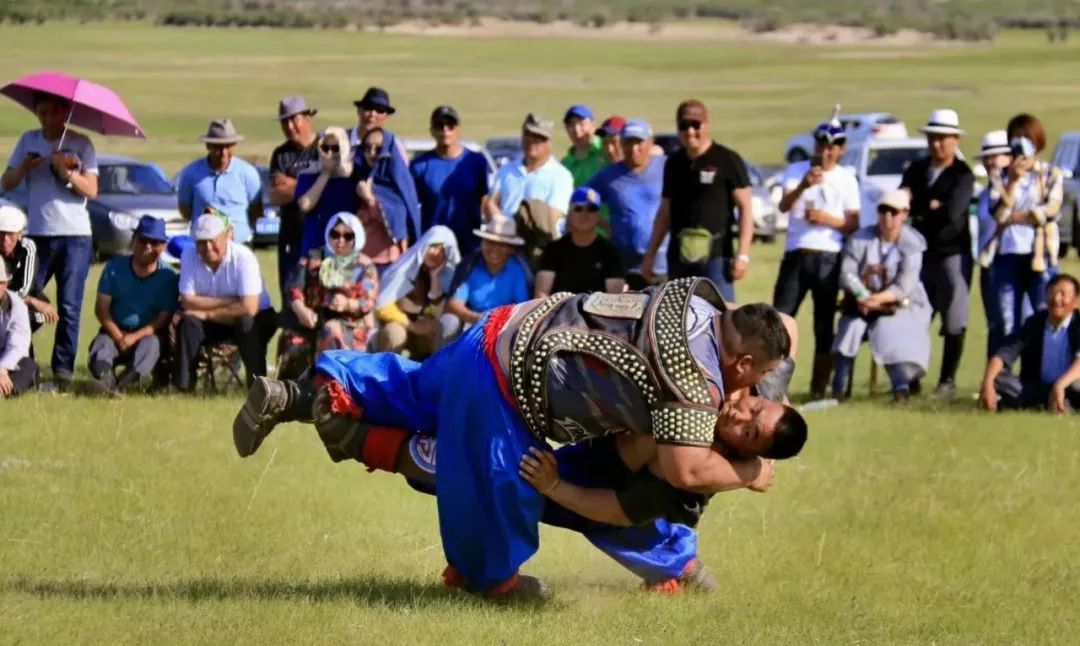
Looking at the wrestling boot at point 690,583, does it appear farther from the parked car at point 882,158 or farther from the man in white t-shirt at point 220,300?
the parked car at point 882,158

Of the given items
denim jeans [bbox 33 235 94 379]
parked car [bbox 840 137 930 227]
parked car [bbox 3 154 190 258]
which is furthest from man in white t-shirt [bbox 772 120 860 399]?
parked car [bbox 840 137 930 227]

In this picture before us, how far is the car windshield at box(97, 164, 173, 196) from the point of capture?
2694 centimetres

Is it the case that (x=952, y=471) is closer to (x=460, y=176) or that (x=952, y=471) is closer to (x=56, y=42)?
(x=460, y=176)

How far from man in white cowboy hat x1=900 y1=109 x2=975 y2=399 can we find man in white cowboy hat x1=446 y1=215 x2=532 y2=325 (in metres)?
3.33

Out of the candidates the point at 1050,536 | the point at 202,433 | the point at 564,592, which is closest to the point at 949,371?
the point at 1050,536

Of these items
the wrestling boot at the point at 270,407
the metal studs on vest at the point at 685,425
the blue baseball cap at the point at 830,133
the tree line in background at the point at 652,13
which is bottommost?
the tree line in background at the point at 652,13

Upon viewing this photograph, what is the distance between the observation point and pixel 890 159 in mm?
30453

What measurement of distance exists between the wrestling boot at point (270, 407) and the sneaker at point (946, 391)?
8004mm

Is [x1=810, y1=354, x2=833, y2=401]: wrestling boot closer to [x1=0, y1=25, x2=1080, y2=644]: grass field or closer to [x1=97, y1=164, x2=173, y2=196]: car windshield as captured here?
[x1=0, y1=25, x2=1080, y2=644]: grass field

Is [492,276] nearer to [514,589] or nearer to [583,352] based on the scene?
[514,589]

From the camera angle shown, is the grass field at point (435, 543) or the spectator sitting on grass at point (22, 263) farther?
the spectator sitting on grass at point (22, 263)

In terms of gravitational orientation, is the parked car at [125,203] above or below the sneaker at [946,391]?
below

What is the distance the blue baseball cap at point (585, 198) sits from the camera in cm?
1340

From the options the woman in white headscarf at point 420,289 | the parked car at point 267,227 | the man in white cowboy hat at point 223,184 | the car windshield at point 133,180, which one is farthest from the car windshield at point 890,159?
the woman in white headscarf at point 420,289
